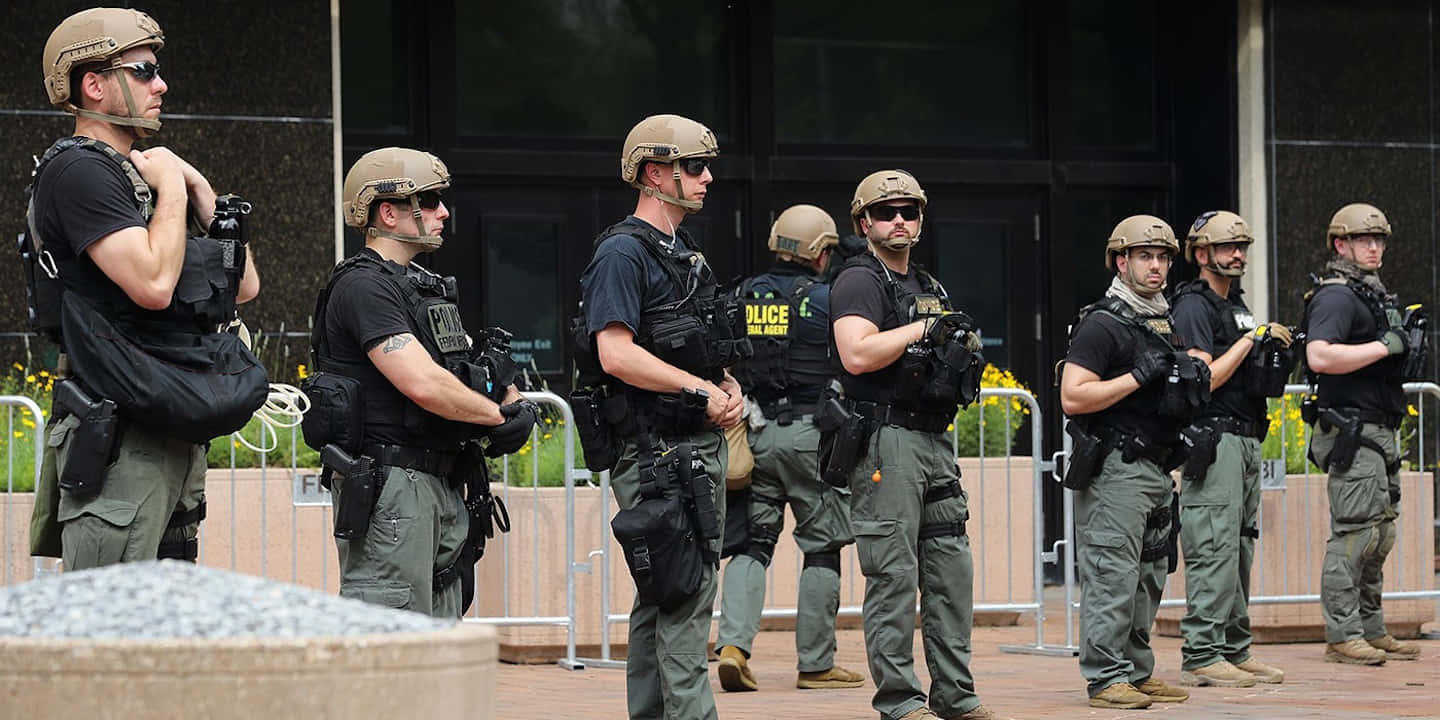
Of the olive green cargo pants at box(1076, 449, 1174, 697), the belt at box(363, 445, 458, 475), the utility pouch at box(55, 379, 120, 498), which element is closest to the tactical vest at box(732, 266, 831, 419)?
the olive green cargo pants at box(1076, 449, 1174, 697)

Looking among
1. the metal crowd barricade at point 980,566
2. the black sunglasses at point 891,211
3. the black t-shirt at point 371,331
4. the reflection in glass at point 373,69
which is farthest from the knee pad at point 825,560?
the reflection in glass at point 373,69

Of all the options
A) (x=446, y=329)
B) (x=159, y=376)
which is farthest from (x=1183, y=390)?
(x=159, y=376)

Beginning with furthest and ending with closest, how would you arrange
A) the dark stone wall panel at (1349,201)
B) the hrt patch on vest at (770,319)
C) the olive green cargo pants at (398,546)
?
the dark stone wall panel at (1349,201)
the hrt patch on vest at (770,319)
the olive green cargo pants at (398,546)

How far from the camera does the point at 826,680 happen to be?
955 centimetres

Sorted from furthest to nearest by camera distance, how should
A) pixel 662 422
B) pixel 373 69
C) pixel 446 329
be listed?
1. pixel 373 69
2. pixel 662 422
3. pixel 446 329

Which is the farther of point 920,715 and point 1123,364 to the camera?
point 1123,364

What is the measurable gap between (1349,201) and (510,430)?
926 centimetres

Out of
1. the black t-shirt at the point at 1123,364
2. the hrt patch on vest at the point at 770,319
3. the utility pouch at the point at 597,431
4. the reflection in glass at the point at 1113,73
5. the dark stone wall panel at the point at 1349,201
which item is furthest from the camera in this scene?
the reflection in glass at the point at 1113,73

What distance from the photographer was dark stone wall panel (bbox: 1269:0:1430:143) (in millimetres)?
14188

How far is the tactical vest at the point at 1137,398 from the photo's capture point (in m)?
8.66

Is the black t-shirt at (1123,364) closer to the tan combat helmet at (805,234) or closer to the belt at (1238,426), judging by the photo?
the belt at (1238,426)

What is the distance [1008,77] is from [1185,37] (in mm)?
1294

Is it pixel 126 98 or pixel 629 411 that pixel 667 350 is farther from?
pixel 126 98

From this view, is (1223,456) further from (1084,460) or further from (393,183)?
(393,183)
